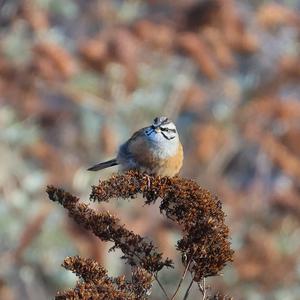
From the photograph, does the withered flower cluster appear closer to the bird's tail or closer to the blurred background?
the bird's tail

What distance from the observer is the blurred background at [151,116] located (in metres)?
12.7

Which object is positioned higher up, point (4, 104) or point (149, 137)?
point (4, 104)

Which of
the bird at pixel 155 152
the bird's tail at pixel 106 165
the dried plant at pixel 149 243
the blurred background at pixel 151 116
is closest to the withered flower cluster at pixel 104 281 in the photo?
Result: the dried plant at pixel 149 243

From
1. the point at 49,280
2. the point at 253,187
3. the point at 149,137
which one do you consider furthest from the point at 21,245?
the point at 149,137

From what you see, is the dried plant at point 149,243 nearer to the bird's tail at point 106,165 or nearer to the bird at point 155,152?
the bird at point 155,152

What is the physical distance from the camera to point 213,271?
4.36 m

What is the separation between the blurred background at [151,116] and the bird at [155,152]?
221 inches

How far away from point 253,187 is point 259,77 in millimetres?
1737

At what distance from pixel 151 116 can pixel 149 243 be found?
8595 millimetres

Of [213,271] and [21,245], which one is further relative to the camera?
[21,245]

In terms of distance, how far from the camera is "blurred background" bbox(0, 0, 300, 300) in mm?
12742

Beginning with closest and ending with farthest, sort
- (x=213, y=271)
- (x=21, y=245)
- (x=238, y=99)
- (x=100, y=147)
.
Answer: (x=213, y=271) → (x=21, y=245) → (x=100, y=147) → (x=238, y=99)

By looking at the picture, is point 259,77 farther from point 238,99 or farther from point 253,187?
point 253,187

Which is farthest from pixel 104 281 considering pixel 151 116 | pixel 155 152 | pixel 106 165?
pixel 151 116
